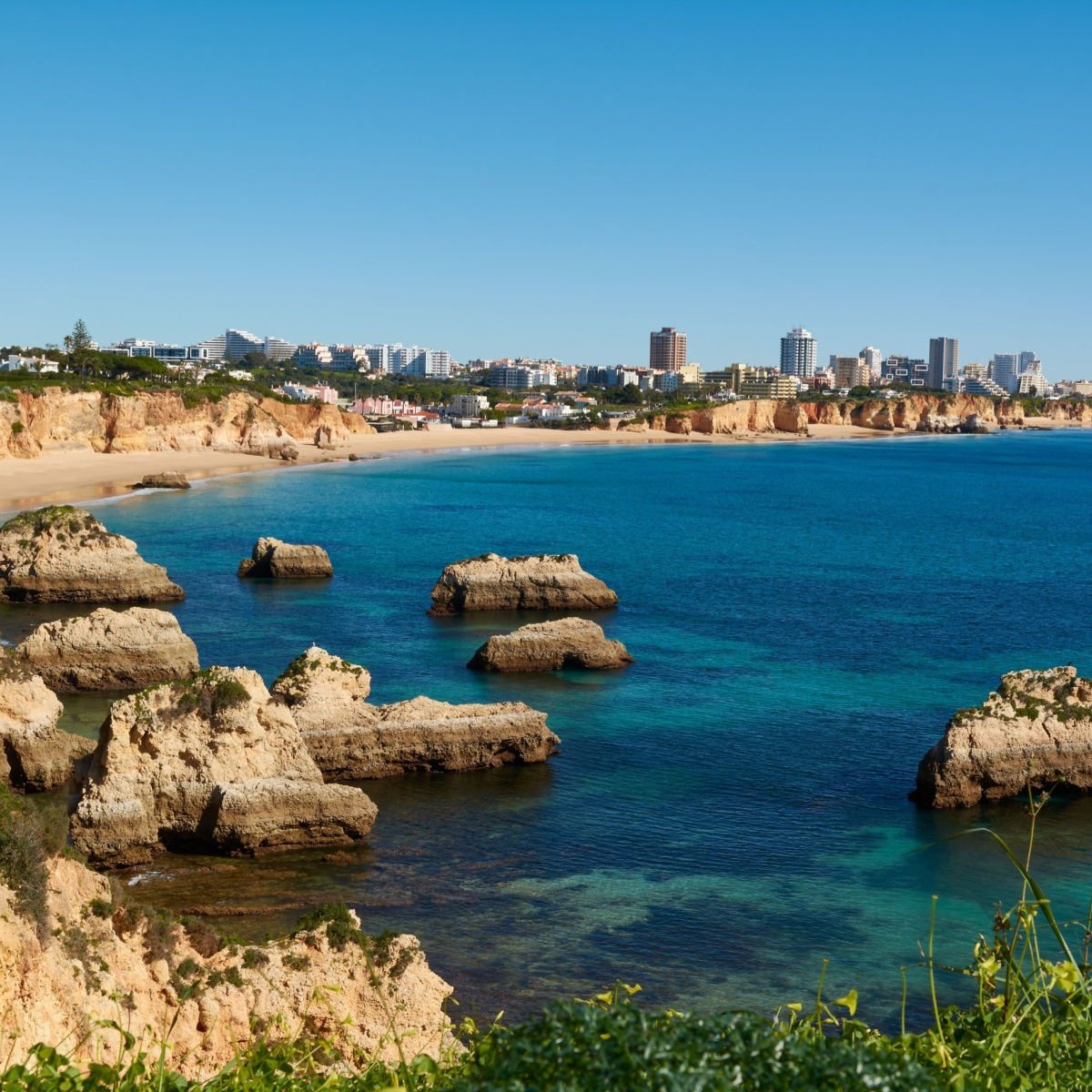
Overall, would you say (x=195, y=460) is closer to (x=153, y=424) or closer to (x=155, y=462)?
(x=153, y=424)

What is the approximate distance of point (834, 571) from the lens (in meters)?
66.2

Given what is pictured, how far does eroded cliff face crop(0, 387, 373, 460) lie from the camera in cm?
9838

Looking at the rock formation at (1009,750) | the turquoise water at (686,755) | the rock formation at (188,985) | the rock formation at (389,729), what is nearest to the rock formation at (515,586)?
the turquoise water at (686,755)

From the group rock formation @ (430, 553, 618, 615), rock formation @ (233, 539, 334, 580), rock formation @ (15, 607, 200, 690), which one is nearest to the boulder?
rock formation @ (233, 539, 334, 580)

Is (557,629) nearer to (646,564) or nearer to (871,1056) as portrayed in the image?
(646,564)

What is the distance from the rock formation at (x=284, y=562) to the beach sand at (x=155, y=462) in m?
22.4

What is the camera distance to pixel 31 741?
27.9 m

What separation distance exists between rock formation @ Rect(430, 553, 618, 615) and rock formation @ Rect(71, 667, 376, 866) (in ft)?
79.3

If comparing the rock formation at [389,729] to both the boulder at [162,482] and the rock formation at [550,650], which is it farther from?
the boulder at [162,482]

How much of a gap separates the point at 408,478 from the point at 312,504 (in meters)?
27.5

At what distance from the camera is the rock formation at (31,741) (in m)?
27.8

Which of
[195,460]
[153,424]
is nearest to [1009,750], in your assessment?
[195,460]

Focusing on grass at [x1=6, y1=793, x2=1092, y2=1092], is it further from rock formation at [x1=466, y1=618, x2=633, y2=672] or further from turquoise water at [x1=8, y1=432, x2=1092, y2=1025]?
rock formation at [x1=466, y1=618, x2=633, y2=672]

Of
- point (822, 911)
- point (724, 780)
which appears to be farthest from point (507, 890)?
point (724, 780)
